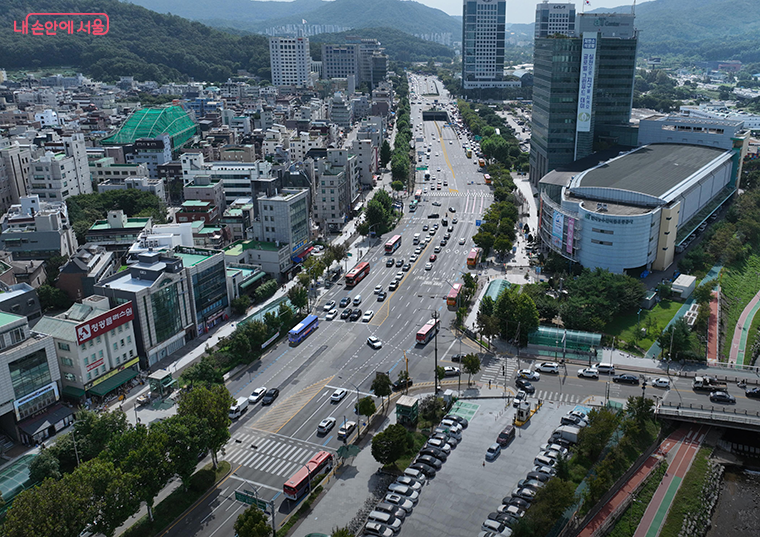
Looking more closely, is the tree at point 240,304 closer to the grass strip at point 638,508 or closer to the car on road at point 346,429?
the car on road at point 346,429

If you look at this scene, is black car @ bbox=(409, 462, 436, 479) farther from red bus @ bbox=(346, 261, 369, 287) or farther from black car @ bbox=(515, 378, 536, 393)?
red bus @ bbox=(346, 261, 369, 287)

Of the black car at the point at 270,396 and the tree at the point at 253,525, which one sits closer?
the tree at the point at 253,525

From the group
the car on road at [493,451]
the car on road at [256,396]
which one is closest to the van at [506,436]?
the car on road at [493,451]

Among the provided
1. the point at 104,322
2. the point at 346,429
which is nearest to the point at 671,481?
the point at 346,429

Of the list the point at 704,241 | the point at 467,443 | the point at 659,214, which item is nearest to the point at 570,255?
the point at 659,214

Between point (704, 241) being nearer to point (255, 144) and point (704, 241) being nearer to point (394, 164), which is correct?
point (394, 164)

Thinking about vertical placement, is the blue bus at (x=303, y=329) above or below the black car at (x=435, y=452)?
above
